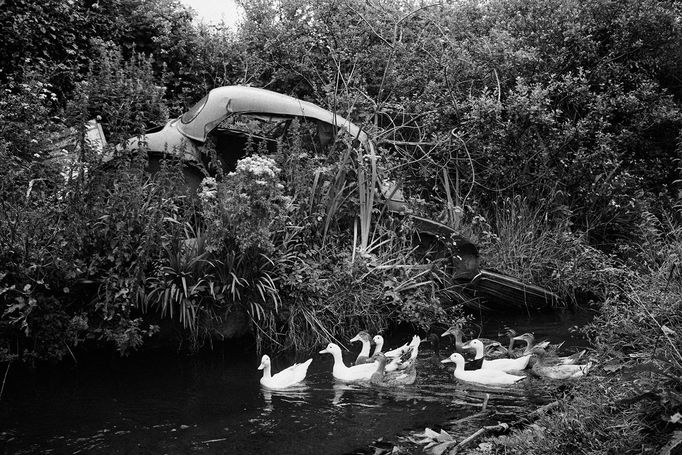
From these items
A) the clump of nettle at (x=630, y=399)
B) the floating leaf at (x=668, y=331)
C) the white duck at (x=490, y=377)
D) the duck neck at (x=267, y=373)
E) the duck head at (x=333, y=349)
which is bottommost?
the white duck at (x=490, y=377)

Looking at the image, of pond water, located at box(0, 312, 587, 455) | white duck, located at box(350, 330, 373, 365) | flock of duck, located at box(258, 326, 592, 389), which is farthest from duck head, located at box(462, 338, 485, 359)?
white duck, located at box(350, 330, 373, 365)

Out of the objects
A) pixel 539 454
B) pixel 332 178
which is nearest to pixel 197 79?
pixel 332 178

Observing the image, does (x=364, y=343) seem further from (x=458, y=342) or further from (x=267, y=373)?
(x=267, y=373)

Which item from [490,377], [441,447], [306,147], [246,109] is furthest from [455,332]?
[246,109]

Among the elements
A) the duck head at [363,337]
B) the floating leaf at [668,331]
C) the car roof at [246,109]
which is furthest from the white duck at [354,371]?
the car roof at [246,109]

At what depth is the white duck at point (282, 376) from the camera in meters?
7.18

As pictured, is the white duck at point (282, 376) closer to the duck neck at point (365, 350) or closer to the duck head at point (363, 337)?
the duck neck at point (365, 350)

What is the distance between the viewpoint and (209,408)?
6508mm

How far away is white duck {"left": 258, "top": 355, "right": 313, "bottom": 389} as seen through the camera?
7180 millimetres

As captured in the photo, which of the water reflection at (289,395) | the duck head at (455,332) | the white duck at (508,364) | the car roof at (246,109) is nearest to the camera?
the water reflection at (289,395)

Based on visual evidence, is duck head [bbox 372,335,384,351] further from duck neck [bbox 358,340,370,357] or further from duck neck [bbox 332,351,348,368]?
duck neck [bbox 332,351,348,368]

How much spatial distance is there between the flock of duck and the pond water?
0.15m

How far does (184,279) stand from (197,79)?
7.86 meters

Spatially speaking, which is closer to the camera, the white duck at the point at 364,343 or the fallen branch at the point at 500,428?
the fallen branch at the point at 500,428
